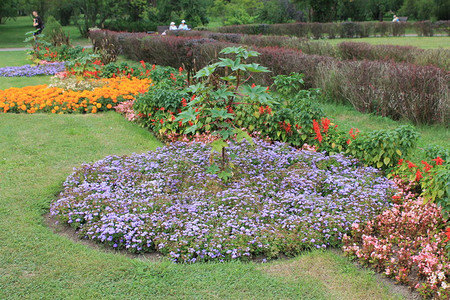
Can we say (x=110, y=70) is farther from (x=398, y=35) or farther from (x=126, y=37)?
(x=398, y=35)

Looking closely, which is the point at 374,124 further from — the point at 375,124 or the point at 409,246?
the point at 409,246

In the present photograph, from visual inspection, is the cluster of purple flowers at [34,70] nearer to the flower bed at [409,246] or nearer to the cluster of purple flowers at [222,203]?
the cluster of purple flowers at [222,203]

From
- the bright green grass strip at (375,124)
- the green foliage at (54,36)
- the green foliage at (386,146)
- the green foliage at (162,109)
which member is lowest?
the bright green grass strip at (375,124)

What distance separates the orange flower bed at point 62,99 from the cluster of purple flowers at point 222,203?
3267 mm

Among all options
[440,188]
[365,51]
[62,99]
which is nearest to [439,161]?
[440,188]

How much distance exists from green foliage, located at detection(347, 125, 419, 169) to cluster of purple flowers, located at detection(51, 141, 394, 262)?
0.16 m

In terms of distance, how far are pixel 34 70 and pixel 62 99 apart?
20.1ft

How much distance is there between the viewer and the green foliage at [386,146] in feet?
14.7

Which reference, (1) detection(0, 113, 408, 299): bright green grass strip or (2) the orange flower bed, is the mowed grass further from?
(2) the orange flower bed

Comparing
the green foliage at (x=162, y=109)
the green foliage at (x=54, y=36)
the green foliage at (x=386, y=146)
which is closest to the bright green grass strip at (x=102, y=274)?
the green foliage at (x=386, y=146)

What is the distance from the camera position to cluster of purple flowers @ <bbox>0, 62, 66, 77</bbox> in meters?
12.8

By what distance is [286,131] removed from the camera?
18.3 ft

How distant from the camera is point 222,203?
398 centimetres

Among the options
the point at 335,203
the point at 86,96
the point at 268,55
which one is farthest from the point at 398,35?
the point at 335,203
